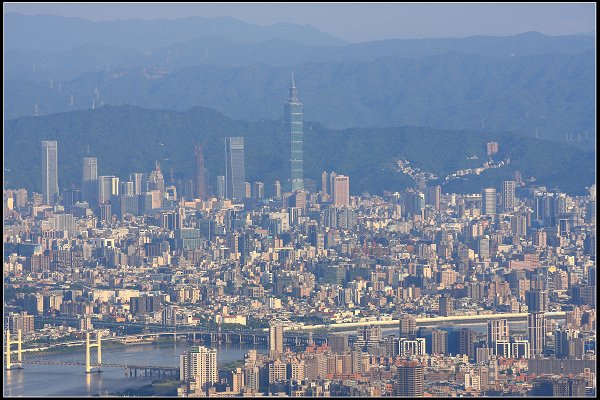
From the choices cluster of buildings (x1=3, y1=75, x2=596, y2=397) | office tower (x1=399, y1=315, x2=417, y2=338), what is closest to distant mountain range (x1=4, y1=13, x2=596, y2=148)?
cluster of buildings (x1=3, y1=75, x2=596, y2=397)

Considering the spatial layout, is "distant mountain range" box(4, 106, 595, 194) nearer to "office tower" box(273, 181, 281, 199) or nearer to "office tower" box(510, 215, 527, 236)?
"office tower" box(273, 181, 281, 199)

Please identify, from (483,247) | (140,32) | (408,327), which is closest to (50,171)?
(483,247)

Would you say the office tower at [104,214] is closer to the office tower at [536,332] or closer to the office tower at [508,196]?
the office tower at [508,196]

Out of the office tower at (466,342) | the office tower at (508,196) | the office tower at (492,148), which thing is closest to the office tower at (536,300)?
the office tower at (466,342)

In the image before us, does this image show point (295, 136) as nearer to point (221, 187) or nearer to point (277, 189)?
point (277, 189)

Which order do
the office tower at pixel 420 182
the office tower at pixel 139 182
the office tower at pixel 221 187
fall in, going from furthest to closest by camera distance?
the office tower at pixel 420 182 < the office tower at pixel 221 187 < the office tower at pixel 139 182

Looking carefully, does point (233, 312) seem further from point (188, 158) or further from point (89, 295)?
point (188, 158)
